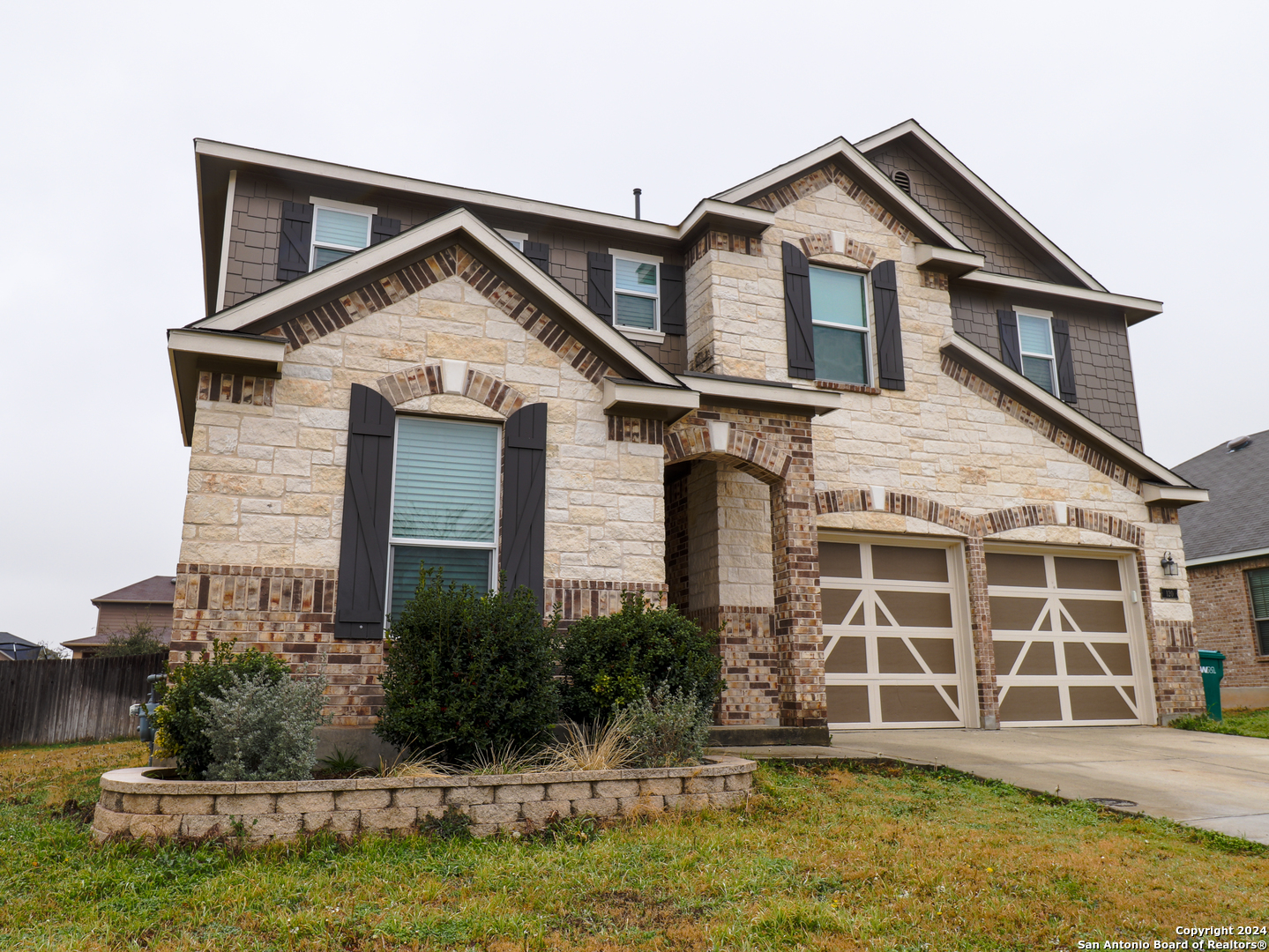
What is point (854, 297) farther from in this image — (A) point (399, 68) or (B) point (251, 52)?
(A) point (399, 68)

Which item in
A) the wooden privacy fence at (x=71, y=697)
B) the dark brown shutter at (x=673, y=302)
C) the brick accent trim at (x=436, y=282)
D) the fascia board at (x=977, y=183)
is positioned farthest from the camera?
the wooden privacy fence at (x=71, y=697)

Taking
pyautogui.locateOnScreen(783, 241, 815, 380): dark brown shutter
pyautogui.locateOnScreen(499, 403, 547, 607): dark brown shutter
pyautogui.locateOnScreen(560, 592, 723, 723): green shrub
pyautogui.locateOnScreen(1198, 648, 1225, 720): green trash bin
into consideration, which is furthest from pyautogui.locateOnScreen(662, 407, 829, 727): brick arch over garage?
pyautogui.locateOnScreen(1198, 648, 1225, 720): green trash bin

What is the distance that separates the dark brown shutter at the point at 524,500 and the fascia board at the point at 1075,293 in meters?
8.24

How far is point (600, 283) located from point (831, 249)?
3.35 m

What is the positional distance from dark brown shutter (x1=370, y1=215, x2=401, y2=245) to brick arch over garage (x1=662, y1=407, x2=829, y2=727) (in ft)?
16.3

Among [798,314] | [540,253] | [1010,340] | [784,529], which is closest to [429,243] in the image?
[540,253]

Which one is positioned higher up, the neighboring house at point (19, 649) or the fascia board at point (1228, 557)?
the fascia board at point (1228, 557)

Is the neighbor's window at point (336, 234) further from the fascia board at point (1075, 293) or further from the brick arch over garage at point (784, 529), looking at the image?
the fascia board at point (1075, 293)

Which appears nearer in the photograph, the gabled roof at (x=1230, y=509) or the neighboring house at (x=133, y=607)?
the gabled roof at (x=1230, y=509)

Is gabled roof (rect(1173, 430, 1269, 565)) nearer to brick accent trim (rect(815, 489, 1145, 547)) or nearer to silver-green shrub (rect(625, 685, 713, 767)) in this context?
brick accent trim (rect(815, 489, 1145, 547))

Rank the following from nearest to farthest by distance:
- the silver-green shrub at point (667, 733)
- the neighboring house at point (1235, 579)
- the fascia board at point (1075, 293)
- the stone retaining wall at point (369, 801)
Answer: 1. the stone retaining wall at point (369, 801)
2. the silver-green shrub at point (667, 733)
3. the fascia board at point (1075, 293)
4. the neighboring house at point (1235, 579)

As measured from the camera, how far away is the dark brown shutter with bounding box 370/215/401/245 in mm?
12266

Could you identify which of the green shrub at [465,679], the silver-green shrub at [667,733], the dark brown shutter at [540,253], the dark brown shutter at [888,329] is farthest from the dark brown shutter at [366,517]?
the dark brown shutter at [888,329]

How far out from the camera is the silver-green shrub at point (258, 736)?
6.14 metres
